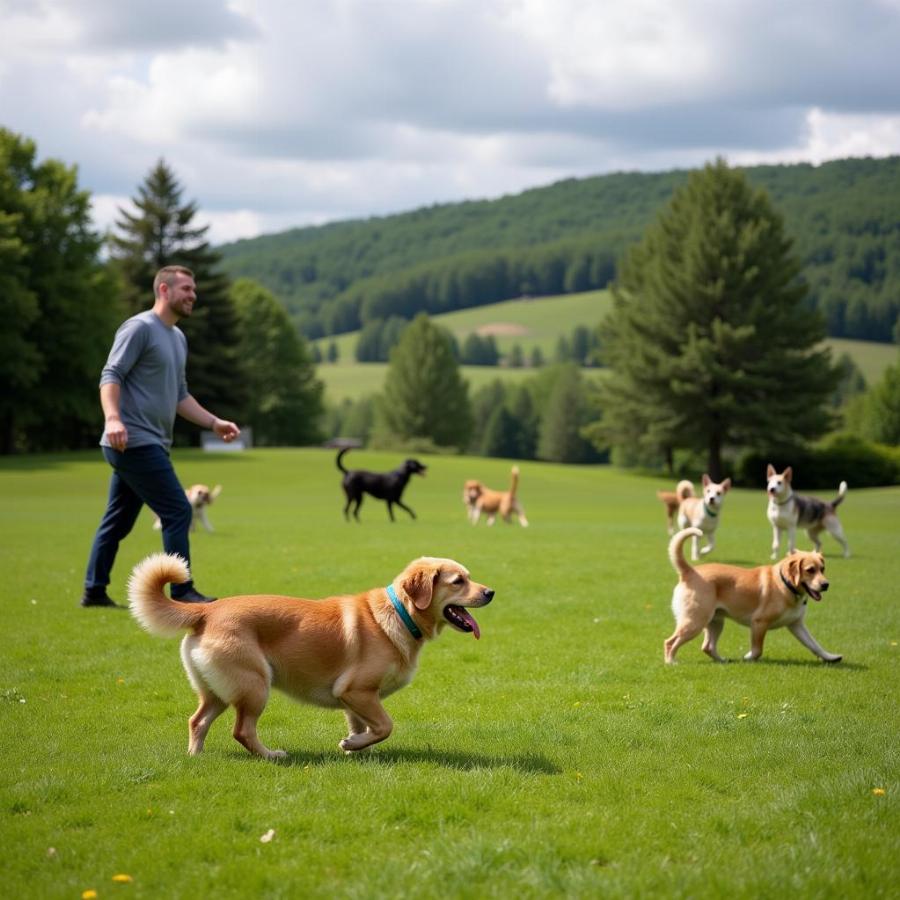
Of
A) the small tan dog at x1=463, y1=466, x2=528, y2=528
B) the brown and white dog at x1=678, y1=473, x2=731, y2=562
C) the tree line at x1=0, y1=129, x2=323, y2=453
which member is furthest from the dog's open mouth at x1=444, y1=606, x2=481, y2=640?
the tree line at x1=0, y1=129, x2=323, y2=453

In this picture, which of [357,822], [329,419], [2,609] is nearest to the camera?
[357,822]

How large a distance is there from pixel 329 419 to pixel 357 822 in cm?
14189

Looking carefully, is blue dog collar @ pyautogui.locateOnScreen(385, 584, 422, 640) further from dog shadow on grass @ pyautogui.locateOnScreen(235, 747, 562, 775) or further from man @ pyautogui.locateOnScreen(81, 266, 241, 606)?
man @ pyautogui.locateOnScreen(81, 266, 241, 606)

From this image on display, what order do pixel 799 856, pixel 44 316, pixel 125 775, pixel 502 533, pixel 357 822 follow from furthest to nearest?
pixel 44 316
pixel 502 533
pixel 125 775
pixel 357 822
pixel 799 856

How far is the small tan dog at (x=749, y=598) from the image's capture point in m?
9.16

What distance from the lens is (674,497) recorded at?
67.5 feet

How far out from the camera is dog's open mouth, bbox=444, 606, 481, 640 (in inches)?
247

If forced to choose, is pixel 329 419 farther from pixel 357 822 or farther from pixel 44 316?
pixel 357 822

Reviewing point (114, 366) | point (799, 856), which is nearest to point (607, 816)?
point (799, 856)

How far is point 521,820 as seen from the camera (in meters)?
4.92

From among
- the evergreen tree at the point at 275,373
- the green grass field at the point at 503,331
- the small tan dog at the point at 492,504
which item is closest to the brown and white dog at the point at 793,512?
the small tan dog at the point at 492,504

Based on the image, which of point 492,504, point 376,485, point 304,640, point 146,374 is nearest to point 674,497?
point 492,504

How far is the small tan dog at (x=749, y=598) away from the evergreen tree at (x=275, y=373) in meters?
81.9

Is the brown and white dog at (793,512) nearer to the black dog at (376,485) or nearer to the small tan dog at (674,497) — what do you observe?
the small tan dog at (674,497)
